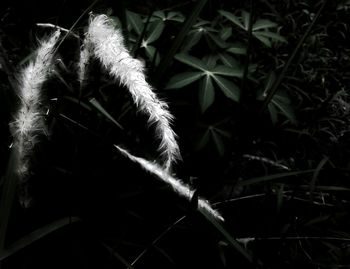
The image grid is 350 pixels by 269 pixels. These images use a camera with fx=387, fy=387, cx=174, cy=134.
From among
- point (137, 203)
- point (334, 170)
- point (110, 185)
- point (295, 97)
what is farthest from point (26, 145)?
point (295, 97)

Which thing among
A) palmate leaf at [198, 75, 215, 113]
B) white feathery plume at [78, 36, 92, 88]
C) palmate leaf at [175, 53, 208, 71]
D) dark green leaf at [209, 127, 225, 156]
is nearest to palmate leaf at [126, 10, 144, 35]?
palmate leaf at [175, 53, 208, 71]

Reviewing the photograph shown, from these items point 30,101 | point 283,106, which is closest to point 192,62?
A: point 283,106

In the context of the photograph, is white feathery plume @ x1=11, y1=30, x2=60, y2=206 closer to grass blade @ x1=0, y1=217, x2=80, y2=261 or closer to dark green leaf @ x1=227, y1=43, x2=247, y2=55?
grass blade @ x1=0, y1=217, x2=80, y2=261

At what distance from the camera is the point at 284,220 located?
1266 millimetres

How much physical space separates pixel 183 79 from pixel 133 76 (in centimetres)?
67

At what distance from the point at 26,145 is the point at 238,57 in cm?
108

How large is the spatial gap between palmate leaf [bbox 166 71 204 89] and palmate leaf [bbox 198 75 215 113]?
1.0 inches

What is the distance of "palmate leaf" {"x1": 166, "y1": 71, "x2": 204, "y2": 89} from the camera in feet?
4.01

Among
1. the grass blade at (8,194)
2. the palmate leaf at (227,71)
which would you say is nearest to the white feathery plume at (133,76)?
the grass blade at (8,194)

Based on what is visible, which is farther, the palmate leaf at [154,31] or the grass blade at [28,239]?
the palmate leaf at [154,31]

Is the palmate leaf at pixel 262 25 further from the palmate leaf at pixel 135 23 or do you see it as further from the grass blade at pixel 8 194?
the grass blade at pixel 8 194

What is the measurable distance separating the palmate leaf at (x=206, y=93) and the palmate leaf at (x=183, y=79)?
0.03 m

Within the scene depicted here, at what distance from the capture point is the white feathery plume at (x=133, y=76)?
1.82ft

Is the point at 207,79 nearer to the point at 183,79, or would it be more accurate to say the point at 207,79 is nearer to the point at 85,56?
the point at 183,79
